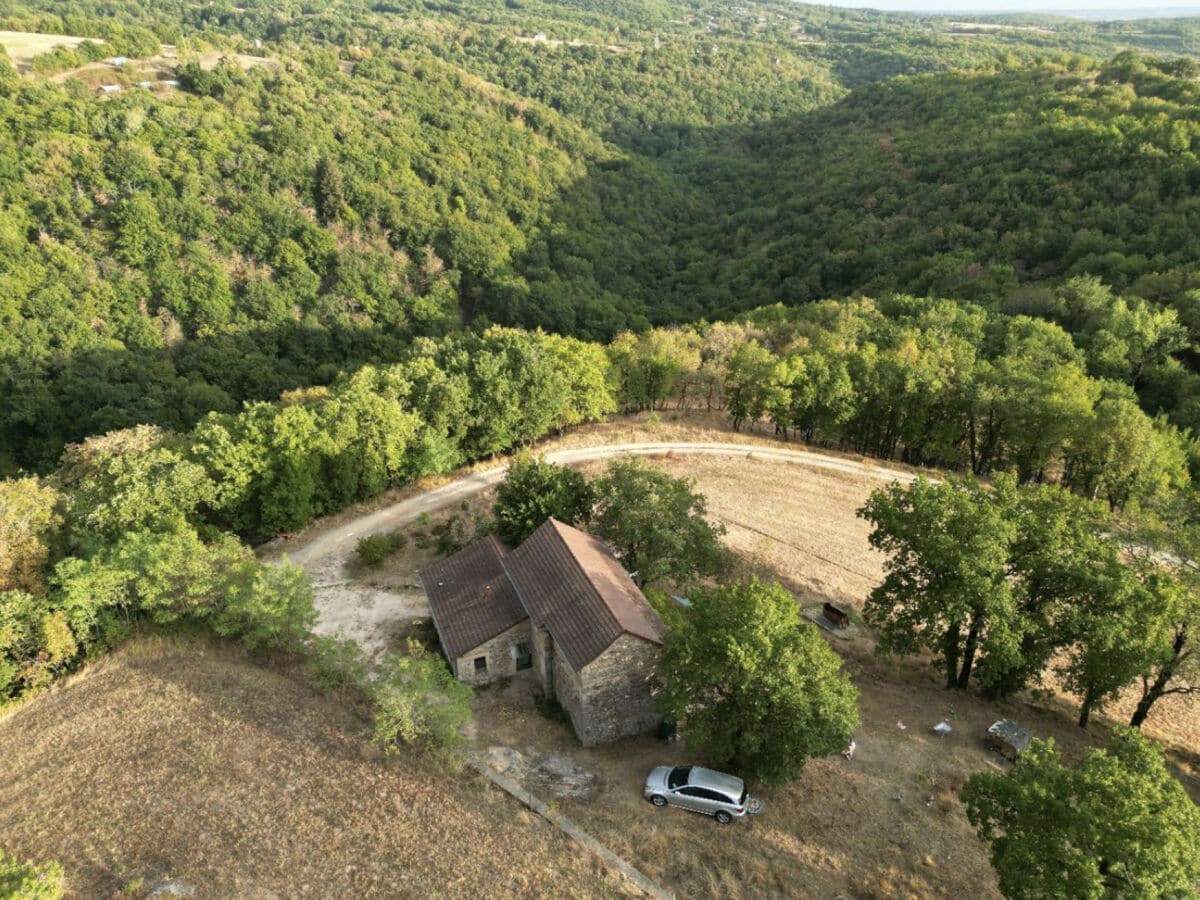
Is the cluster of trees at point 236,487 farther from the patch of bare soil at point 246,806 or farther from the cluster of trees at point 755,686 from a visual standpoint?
the cluster of trees at point 755,686

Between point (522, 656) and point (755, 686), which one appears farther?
point (522, 656)

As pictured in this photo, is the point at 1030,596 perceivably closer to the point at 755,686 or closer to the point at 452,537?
the point at 755,686

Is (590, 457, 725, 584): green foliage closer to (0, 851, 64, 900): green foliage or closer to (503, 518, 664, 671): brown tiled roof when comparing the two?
(503, 518, 664, 671): brown tiled roof

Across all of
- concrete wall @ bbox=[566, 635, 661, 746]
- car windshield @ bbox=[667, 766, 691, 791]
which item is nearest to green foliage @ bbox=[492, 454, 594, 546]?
concrete wall @ bbox=[566, 635, 661, 746]

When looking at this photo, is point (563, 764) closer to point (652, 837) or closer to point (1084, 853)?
point (652, 837)

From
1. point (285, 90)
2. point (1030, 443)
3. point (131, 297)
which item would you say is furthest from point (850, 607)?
point (285, 90)

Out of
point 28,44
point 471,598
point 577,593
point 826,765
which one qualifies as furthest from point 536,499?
point 28,44
